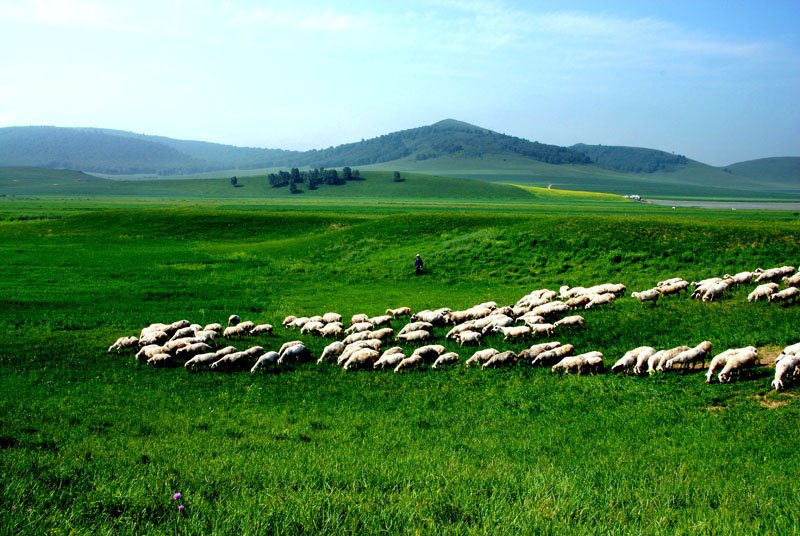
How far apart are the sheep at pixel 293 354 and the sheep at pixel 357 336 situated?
5.06 feet

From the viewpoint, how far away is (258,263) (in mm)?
41344

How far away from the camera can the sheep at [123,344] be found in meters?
17.8

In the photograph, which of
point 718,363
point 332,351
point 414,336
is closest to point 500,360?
point 414,336

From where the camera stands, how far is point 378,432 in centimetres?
1075

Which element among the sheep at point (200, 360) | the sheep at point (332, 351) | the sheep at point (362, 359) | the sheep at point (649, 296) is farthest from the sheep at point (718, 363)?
the sheep at point (200, 360)

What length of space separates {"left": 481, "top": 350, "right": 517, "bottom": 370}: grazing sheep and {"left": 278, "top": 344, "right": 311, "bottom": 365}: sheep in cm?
591

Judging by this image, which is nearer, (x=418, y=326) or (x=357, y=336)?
→ (x=357, y=336)

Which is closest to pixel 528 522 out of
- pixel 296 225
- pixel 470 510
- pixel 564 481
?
pixel 470 510

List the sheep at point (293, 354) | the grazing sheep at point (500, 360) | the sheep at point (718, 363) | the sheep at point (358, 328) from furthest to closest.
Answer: the sheep at point (358, 328), the sheep at point (293, 354), the grazing sheep at point (500, 360), the sheep at point (718, 363)

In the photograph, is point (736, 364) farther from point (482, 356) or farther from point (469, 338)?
point (469, 338)

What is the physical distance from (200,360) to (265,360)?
209cm

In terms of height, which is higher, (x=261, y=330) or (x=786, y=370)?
(x=786, y=370)

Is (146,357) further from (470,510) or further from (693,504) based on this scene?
(693,504)

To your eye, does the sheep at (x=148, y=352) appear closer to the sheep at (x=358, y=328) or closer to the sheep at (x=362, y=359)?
the sheep at (x=362, y=359)
